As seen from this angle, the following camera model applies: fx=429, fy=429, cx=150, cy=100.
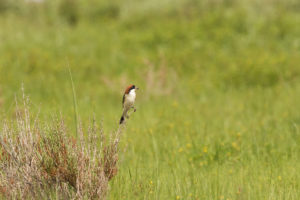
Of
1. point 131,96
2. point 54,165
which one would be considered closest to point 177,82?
point 54,165

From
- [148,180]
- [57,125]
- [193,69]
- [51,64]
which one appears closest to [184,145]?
[148,180]

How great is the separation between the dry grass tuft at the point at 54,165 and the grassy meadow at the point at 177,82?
0.22 metres

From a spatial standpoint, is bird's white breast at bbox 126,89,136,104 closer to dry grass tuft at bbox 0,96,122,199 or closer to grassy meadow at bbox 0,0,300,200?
dry grass tuft at bbox 0,96,122,199

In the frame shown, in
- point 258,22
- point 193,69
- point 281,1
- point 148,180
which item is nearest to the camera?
point 148,180

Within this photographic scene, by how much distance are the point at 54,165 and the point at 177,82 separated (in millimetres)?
8248

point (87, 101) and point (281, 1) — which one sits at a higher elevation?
point (281, 1)

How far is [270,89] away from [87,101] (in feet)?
15.9

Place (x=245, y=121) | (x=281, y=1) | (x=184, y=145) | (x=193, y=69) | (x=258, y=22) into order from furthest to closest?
(x=281, y=1) → (x=258, y=22) → (x=193, y=69) → (x=245, y=121) → (x=184, y=145)

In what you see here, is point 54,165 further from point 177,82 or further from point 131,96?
point 177,82

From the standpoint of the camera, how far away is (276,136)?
280 inches

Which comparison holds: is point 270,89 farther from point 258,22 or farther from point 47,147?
point 47,147

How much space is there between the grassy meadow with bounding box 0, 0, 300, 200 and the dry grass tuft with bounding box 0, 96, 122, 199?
0.73 feet

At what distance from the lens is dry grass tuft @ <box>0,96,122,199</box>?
4.12m

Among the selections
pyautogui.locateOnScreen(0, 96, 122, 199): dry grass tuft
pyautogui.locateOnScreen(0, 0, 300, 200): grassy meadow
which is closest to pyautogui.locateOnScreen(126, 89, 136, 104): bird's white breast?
pyautogui.locateOnScreen(0, 96, 122, 199): dry grass tuft
